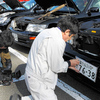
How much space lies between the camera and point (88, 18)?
12.6ft

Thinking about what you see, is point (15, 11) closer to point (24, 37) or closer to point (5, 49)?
point (24, 37)

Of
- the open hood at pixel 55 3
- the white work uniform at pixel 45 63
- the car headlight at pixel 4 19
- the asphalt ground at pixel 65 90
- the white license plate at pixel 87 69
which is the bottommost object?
the asphalt ground at pixel 65 90

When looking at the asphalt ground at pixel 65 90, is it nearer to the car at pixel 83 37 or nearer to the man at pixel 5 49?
the man at pixel 5 49

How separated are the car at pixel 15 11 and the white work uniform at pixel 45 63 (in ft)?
15.0

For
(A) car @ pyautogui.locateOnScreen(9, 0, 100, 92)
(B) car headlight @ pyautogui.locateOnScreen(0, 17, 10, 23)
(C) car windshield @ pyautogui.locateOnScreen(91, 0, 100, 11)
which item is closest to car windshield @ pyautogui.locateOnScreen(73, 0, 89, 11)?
(A) car @ pyautogui.locateOnScreen(9, 0, 100, 92)

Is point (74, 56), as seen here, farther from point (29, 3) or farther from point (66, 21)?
point (29, 3)

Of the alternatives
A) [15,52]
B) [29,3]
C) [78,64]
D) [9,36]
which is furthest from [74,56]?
[29,3]

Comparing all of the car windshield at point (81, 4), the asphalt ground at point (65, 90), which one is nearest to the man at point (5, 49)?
the asphalt ground at point (65, 90)

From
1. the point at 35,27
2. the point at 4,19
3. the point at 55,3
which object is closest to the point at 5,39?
the point at 35,27

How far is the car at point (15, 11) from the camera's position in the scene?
6.08 metres

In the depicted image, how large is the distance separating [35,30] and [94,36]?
2440mm

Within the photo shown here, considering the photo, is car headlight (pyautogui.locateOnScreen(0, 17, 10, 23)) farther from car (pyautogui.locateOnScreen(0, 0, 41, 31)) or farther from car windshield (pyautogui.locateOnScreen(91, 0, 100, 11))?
car windshield (pyautogui.locateOnScreen(91, 0, 100, 11))

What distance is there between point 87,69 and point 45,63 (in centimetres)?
75

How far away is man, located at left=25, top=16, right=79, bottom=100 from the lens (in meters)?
1.62
